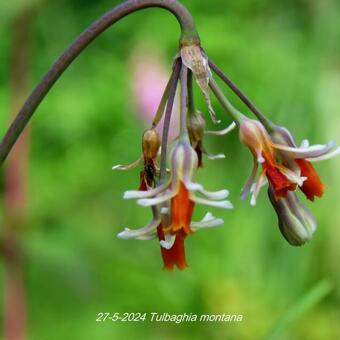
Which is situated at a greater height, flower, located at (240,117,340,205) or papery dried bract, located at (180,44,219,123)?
papery dried bract, located at (180,44,219,123)

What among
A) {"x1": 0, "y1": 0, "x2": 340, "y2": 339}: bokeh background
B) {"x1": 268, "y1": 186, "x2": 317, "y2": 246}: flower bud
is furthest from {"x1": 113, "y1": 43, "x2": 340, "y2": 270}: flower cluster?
{"x1": 0, "y1": 0, "x2": 340, "y2": 339}: bokeh background

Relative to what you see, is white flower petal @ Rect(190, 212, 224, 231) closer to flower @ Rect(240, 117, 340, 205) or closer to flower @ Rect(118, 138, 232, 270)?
flower @ Rect(118, 138, 232, 270)

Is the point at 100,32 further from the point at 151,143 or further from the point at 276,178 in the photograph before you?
the point at 276,178

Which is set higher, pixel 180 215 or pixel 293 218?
pixel 180 215

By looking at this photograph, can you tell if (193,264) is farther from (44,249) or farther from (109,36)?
(109,36)

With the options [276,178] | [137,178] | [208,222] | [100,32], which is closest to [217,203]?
[208,222]

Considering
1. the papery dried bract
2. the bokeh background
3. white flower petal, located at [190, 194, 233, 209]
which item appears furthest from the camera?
the bokeh background

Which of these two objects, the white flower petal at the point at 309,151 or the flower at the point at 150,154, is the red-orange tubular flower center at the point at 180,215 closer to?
the flower at the point at 150,154

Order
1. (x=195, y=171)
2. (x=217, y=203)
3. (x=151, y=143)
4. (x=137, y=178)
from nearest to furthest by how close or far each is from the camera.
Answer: (x=217, y=203), (x=195, y=171), (x=151, y=143), (x=137, y=178)
